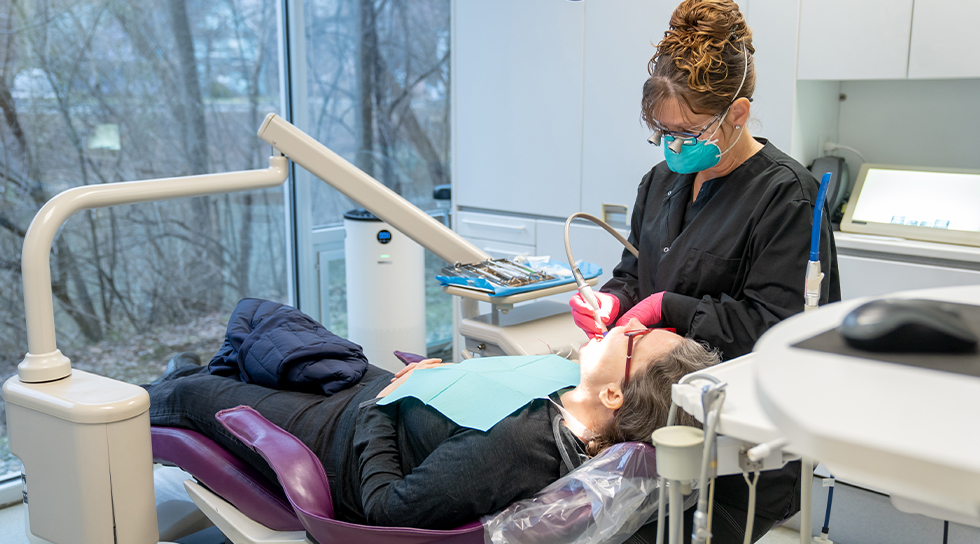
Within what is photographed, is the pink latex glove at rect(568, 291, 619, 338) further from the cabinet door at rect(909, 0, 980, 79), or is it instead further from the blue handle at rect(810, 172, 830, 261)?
the cabinet door at rect(909, 0, 980, 79)

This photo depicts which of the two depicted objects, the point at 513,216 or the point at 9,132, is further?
the point at 513,216

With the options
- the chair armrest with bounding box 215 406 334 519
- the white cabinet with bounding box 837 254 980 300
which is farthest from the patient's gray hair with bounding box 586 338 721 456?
the white cabinet with bounding box 837 254 980 300

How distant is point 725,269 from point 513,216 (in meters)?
1.79

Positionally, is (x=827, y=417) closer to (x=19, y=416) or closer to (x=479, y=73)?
(x=19, y=416)

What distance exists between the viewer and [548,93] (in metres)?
3.01

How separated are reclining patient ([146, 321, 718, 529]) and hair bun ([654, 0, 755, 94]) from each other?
1.67 ft

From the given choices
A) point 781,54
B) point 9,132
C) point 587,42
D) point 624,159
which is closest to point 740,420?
point 781,54

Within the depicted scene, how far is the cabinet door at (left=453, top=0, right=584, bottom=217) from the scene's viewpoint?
295cm

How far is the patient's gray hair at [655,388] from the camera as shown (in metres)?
1.37

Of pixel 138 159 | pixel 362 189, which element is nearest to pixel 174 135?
pixel 138 159

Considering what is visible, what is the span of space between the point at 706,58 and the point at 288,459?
3.66 ft

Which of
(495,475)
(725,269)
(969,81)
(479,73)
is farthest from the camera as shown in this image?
(479,73)

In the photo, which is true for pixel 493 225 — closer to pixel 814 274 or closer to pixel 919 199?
pixel 919 199

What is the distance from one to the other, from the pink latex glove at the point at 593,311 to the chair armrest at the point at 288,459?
0.63 meters
